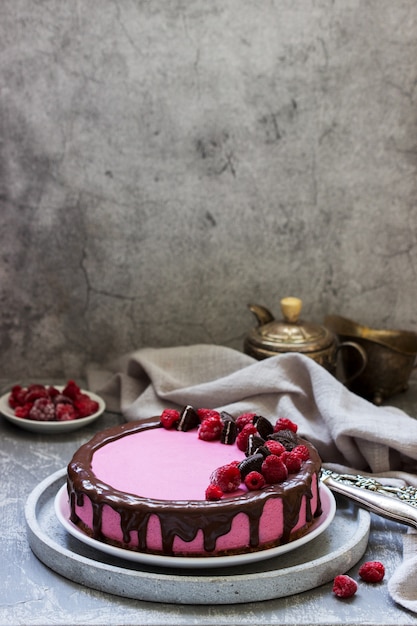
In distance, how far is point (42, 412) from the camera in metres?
1.57

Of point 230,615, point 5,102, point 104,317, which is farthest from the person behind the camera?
point 104,317

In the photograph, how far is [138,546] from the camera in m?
1.07

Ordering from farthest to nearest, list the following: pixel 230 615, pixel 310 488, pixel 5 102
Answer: pixel 5 102 < pixel 310 488 < pixel 230 615

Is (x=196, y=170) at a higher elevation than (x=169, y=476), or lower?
higher

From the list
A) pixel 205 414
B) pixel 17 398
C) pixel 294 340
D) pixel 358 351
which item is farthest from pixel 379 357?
pixel 17 398

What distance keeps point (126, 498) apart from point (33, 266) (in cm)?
88

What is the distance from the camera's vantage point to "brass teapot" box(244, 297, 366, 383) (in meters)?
1.64

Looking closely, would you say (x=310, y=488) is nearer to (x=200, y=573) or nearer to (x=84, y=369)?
(x=200, y=573)

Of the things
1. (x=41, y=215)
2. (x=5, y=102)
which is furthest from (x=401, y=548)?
(x=5, y=102)

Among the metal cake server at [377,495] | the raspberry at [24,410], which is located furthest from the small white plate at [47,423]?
the metal cake server at [377,495]

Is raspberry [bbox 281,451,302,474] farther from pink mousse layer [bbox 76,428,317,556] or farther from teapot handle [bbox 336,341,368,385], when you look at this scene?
teapot handle [bbox 336,341,368,385]

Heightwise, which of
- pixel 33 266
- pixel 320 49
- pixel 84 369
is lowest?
pixel 84 369

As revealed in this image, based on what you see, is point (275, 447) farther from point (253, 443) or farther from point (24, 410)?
point (24, 410)

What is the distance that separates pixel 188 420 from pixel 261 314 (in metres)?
0.43
